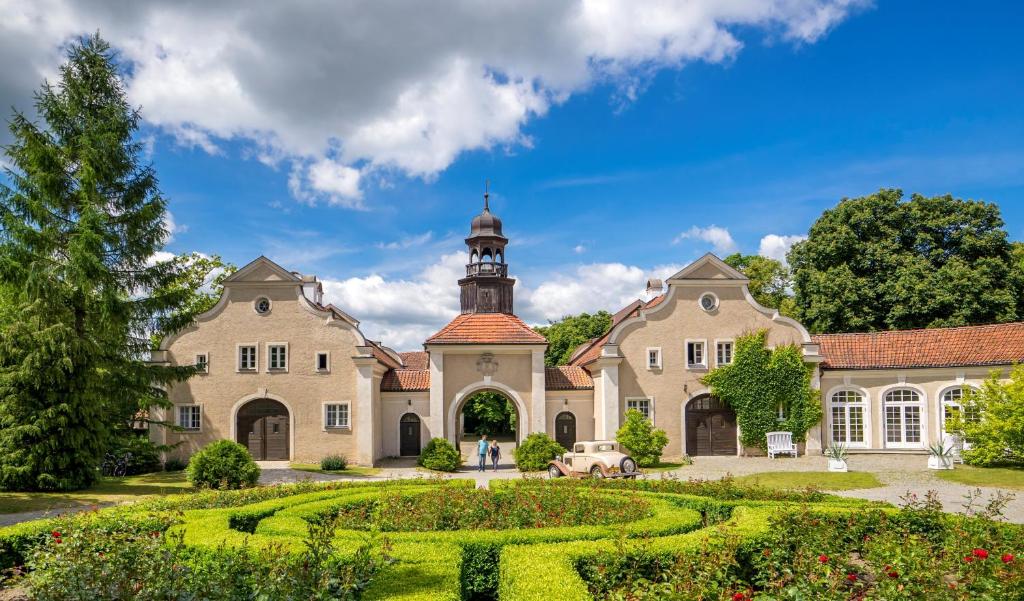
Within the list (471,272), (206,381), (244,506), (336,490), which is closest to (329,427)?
(206,381)

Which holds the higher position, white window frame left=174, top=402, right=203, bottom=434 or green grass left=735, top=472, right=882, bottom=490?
white window frame left=174, top=402, right=203, bottom=434

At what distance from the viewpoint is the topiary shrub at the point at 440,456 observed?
27.4 meters

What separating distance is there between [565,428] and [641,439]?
4318 millimetres

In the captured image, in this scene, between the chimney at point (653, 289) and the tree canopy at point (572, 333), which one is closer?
the chimney at point (653, 289)

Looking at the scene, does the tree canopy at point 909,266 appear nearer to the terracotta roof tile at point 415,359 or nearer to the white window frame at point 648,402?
the white window frame at point 648,402

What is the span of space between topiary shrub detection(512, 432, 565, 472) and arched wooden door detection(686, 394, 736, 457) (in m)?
6.85

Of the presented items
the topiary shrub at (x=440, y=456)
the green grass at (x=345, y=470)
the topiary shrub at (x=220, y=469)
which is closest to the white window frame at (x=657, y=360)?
the topiary shrub at (x=440, y=456)

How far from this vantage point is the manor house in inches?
1159

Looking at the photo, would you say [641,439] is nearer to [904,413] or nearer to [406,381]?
[406,381]

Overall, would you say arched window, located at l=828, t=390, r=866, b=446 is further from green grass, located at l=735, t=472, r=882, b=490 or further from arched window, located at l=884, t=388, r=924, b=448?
green grass, located at l=735, t=472, r=882, b=490

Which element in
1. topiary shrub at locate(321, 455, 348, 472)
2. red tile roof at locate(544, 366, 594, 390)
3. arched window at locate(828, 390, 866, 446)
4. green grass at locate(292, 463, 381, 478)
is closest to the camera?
green grass at locate(292, 463, 381, 478)

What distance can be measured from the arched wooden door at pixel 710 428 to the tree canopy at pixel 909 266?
1099cm

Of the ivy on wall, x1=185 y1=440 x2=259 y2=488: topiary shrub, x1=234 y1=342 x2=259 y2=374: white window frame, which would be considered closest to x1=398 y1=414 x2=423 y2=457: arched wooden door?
x1=234 y1=342 x2=259 y2=374: white window frame

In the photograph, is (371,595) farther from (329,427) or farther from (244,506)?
(329,427)
